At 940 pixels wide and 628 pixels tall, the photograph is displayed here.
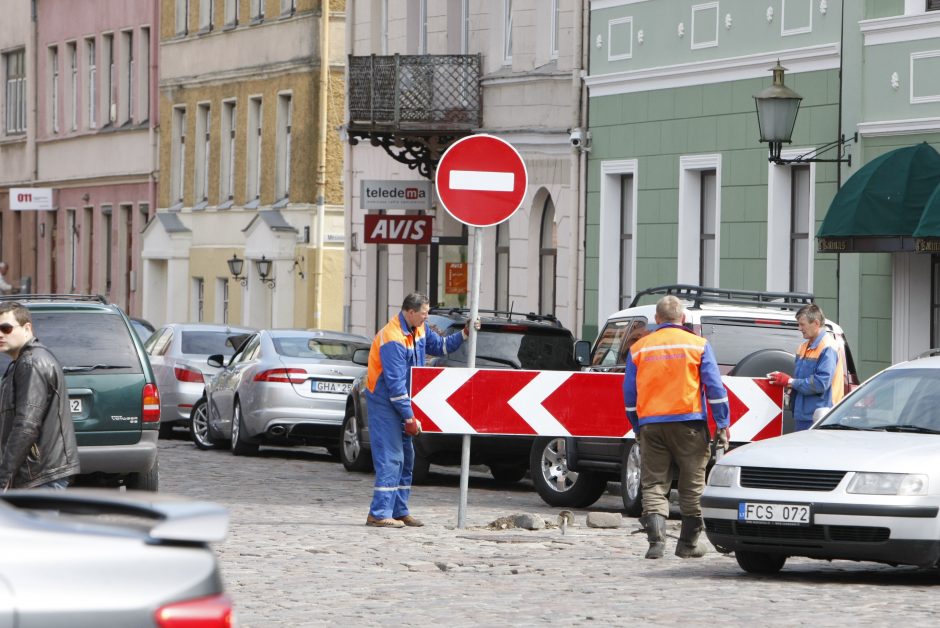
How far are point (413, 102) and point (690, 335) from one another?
20795 millimetres

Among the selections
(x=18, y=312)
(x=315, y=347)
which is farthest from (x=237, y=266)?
(x=18, y=312)

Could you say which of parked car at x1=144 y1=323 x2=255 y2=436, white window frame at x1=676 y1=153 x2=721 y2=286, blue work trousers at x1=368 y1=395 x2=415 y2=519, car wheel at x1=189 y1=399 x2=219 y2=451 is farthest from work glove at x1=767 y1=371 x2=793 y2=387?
parked car at x1=144 y1=323 x2=255 y2=436

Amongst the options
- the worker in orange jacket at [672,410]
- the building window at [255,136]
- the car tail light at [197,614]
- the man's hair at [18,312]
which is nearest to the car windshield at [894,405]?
the worker in orange jacket at [672,410]

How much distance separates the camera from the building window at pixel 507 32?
3416 centimetres

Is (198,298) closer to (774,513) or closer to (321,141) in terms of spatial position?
(321,141)

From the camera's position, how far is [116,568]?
529 centimetres

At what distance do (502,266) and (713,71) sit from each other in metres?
7.68

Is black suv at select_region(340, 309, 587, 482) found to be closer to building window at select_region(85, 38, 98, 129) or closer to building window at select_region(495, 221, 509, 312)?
building window at select_region(495, 221, 509, 312)

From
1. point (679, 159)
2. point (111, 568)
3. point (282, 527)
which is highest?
point (679, 159)

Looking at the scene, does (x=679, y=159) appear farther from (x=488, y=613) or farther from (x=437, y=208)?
(x=488, y=613)

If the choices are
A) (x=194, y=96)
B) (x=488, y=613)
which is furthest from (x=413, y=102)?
(x=488, y=613)

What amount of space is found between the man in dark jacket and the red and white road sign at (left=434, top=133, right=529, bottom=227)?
620 cm

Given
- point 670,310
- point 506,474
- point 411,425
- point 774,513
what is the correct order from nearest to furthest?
point 774,513
point 670,310
point 411,425
point 506,474

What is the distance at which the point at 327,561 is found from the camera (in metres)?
14.2
